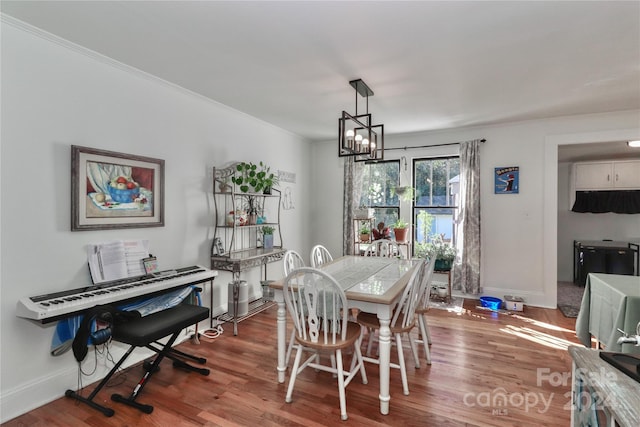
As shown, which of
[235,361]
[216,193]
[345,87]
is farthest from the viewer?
[216,193]

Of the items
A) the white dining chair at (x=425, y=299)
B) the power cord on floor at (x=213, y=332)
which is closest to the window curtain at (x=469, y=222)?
the white dining chair at (x=425, y=299)

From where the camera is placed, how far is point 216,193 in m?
3.62

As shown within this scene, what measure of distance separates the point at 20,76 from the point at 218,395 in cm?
257

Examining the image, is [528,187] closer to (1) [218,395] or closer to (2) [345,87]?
(2) [345,87]

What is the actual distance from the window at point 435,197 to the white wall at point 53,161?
3594 mm

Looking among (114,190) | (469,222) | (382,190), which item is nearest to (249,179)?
(114,190)

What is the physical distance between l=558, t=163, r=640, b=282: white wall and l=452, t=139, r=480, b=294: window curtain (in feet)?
9.30

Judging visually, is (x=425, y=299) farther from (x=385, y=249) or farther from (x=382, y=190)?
(x=382, y=190)

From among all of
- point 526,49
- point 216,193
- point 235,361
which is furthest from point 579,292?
point 216,193

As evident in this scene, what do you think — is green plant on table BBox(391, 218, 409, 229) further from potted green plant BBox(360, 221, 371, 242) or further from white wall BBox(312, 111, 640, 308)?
white wall BBox(312, 111, 640, 308)

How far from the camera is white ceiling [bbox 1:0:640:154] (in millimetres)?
1923

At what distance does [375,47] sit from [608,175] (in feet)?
19.5

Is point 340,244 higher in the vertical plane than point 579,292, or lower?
higher

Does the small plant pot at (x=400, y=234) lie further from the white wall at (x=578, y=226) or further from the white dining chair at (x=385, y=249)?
the white wall at (x=578, y=226)
